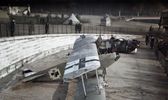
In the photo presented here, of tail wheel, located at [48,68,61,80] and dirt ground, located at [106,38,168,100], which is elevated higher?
tail wheel, located at [48,68,61,80]

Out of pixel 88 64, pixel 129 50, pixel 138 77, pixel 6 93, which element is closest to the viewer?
pixel 88 64

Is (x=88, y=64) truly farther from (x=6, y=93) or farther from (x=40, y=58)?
(x=40, y=58)

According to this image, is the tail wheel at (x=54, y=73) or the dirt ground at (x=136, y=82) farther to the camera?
the tail wheel at (x=54, y=73)

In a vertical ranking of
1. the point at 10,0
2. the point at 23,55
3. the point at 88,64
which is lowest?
the point at 23,55

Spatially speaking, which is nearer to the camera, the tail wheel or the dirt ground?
the dirt ground

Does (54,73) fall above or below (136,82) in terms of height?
above

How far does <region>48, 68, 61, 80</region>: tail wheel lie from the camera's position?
2064 centimetres

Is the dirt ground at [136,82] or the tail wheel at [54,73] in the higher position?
the tail wheel at [54,73]

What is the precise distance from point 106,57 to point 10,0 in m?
14.8

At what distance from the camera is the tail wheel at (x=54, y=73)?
2064 cm

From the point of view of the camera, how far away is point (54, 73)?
20812 millimetres

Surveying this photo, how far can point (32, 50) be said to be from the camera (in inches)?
1070

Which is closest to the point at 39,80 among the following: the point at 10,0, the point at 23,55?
the point at 23,55

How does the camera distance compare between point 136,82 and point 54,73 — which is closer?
point 54,73
